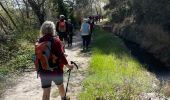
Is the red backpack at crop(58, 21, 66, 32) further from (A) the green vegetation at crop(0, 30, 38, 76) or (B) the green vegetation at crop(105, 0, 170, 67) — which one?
(B) the green vegetation at crop(105, 0, 170, 67)

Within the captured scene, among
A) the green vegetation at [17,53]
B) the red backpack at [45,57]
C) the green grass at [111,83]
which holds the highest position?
the red backpack at [45,57]

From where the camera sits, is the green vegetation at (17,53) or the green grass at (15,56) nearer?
the green grass at (15,56)

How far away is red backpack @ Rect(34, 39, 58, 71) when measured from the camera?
8.58m

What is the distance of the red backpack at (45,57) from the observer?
8.58m

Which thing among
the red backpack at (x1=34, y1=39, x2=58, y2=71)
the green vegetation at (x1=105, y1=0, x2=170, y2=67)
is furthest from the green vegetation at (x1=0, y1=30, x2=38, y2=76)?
the green vegetation at (x1=105, y1=0, x2=170, y2=67)

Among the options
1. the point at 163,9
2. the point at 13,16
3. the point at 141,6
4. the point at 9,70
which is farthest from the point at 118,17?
the point at 9,70

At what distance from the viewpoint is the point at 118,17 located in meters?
54.9

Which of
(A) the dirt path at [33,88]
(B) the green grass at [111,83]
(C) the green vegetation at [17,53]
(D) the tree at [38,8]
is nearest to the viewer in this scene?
(B) the green grass at [111,83]

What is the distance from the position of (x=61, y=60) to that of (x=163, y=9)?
2631 centimetres

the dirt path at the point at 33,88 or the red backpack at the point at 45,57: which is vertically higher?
the red backpack at the point at 45,57

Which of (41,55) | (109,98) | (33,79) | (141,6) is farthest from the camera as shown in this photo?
(141,6)

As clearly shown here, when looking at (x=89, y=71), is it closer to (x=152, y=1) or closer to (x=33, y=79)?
(x=33, y=79)

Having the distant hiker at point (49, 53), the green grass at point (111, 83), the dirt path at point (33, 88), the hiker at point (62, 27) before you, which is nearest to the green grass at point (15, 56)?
the dirt path at point (33, 88)

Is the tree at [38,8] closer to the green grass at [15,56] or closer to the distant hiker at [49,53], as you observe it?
the green grass at [15,56]
